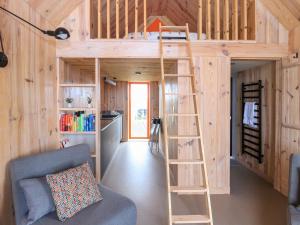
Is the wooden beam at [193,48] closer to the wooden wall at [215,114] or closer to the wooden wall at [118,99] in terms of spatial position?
the wooden wall at [215,114]

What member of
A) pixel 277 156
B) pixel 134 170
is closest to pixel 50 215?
pixel 134 170

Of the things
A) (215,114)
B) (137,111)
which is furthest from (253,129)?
(137,111)

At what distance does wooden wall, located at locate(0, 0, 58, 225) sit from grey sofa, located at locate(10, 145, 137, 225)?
271 millimetres

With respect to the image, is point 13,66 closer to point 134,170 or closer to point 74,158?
point 74,158

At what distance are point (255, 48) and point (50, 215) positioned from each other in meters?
3.38

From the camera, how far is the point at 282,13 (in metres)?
3.43

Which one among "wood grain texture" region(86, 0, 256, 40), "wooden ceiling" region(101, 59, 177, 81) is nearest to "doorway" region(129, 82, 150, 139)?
"wood grain texture" region(86, 0, 256, 40)

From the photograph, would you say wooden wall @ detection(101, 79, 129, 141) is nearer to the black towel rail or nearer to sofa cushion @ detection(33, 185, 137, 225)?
the black towel rail

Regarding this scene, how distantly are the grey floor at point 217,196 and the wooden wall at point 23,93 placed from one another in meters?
1.42

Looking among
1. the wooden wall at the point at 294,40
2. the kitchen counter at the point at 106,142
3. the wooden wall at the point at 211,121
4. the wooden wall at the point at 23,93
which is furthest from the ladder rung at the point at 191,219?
the wooden wall at the point at 294,40

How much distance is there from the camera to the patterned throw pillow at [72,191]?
2.01m

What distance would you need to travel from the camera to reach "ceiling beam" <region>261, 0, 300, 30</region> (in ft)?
11.0

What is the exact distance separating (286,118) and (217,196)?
154cm

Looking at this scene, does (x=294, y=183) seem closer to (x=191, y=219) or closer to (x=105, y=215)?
(x=191, y=219)
